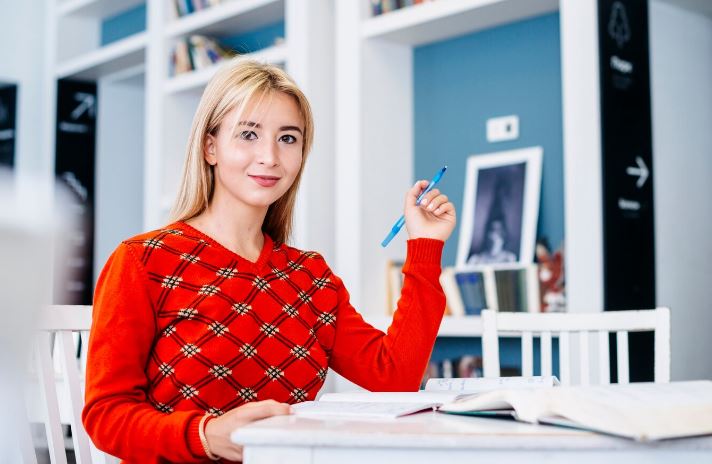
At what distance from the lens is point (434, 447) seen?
0.70m

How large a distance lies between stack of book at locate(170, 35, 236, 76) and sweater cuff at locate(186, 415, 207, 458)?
3.46 m

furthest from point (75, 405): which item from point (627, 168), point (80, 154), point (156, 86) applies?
point (80, 154)

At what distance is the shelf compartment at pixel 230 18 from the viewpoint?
13.4ft

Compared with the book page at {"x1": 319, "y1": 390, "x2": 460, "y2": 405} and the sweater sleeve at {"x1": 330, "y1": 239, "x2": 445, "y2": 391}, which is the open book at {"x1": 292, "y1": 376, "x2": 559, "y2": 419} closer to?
the book page at {"x1": 319, "y1": 390, "x2": 460, "y2": 405}

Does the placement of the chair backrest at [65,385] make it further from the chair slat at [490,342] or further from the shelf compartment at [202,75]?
the shelf compartment at [202,75]

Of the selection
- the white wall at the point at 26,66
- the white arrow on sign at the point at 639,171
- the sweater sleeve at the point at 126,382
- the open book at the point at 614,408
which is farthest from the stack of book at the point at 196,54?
the open book at the point at 614,408

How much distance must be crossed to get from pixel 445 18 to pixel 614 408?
2.82m

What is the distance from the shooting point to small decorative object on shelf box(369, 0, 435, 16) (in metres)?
3.54

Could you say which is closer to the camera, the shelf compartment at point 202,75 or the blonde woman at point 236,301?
the blonde woman at point 236,301

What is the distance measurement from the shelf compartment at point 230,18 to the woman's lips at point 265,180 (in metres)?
2.74

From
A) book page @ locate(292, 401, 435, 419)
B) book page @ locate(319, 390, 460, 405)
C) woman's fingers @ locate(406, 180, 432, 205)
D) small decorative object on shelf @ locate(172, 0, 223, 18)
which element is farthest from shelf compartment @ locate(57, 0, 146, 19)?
book page @ locate(292, 401, 435, 419)

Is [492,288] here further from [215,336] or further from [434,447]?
[434,447]

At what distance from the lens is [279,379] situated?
1.31 metres

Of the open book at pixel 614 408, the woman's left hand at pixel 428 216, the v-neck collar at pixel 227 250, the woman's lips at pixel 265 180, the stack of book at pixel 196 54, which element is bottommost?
the open book at pixel 614 408
